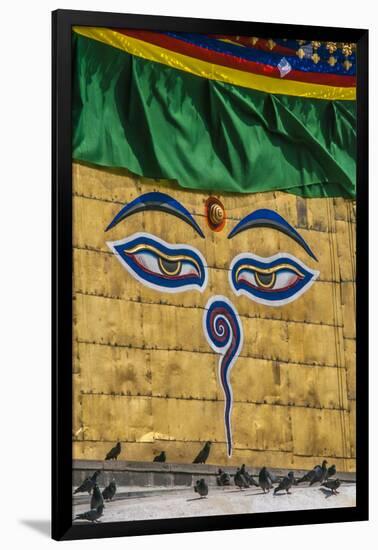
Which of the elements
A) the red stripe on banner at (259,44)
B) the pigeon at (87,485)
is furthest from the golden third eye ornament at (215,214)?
the pigeon at (87,485)

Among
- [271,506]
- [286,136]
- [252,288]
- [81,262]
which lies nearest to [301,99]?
[286,136]

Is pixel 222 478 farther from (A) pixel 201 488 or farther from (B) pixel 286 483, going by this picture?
(B) pixel 286 483

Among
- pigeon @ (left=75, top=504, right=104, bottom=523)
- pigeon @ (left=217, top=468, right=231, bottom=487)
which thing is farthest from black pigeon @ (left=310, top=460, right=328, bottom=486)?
pigeon @ (left=75, top=504, right=104, bottom=523)

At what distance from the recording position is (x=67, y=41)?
9922 mm

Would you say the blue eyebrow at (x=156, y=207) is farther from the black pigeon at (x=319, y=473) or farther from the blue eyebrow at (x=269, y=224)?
the black pigeon at (x=319, y=473)

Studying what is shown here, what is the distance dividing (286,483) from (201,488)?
638 millimetres

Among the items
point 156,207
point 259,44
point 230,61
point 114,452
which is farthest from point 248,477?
point 259,44

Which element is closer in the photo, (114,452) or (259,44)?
(114,452)

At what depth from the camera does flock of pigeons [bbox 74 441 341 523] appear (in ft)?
32.6

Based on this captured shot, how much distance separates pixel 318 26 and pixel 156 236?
186 centimetres

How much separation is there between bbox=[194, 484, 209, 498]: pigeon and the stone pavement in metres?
0.03

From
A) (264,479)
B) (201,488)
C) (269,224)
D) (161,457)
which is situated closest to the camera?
(161,457)

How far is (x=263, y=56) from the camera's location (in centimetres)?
1070

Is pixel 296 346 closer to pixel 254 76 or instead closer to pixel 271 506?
pixel 271 506
